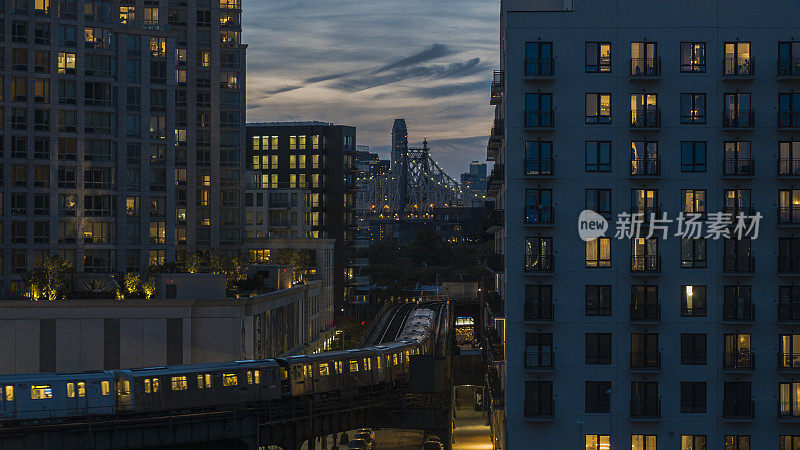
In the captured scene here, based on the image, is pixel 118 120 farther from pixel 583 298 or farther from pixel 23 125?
pixel 583 298

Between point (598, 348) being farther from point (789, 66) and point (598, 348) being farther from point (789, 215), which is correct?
point (789, 66)

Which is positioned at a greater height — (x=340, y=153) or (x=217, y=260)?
(x=340, y=153)

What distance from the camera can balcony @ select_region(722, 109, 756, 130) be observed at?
57094 mm

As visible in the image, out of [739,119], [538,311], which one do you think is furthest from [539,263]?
[739,119]

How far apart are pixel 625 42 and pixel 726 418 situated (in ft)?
75.3

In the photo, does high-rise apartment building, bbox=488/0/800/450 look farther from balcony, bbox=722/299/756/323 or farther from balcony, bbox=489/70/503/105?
balcony, bbox=489/70/503/105

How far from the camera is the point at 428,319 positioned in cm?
11650

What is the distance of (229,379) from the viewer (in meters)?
63.4

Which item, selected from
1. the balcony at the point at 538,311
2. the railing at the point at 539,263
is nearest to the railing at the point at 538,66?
the railing at the point at 539,263

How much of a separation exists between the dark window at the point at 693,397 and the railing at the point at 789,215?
10851 millimetres

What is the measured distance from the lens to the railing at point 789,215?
188 ft

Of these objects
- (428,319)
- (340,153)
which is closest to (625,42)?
(428,319)

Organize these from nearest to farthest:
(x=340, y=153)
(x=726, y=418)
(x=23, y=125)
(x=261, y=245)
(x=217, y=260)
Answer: (x=726, y=418) → (x=23, y=125) → (x=217, y=260) → (x=261, y=245) → (x=340, y=153)

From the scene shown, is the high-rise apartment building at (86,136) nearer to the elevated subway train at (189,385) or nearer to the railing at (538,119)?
the elevated subway train at (189,385)
